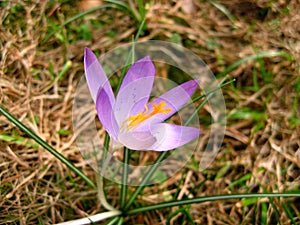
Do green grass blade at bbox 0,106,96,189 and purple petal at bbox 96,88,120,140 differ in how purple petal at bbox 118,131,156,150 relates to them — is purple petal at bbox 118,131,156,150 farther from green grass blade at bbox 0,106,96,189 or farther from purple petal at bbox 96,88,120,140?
green grass blade at bbox 0,106,96,189

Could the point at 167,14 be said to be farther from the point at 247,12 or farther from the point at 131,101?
the point at 131,101

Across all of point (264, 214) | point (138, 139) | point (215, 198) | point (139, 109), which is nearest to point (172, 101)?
point (139, 109)

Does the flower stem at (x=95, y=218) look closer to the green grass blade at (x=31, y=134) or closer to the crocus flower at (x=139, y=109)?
the green grass blade at (x=31, y=134)

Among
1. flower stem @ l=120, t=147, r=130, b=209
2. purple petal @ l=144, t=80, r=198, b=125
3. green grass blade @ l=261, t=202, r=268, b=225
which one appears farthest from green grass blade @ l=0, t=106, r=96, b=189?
green grass blade @ l=261, t=202, r=268, b=225

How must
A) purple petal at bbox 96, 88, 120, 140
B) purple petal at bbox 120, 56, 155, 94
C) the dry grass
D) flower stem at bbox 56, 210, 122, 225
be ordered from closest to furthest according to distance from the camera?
purple petal at bbox 96, 88, 120, 140 → purple petal at bbox 120, 56, 155, 94 → flower stem at bbox 56, 210, 122, 225 → the dry grass

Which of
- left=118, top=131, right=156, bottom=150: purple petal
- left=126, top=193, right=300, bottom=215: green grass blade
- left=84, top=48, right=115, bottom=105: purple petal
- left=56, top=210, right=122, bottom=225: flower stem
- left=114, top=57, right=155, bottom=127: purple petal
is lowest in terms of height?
left=56, top=210, right=122, bottom=225: flower stem

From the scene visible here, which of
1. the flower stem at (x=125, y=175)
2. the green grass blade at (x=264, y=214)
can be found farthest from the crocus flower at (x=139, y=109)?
the green grass blade at (x=264, y=214)

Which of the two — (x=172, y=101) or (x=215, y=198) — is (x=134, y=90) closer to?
(x=172, y=101)
